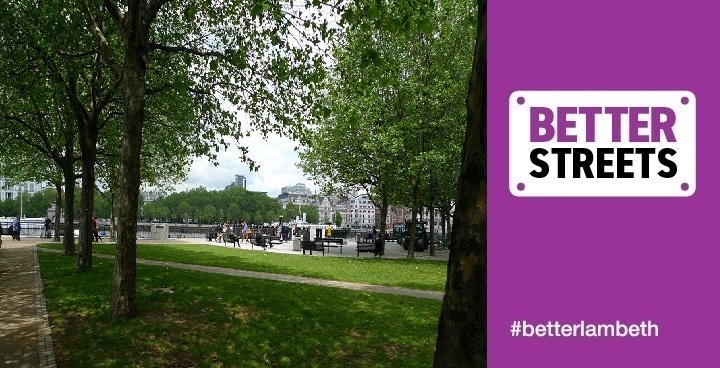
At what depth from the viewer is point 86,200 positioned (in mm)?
13805

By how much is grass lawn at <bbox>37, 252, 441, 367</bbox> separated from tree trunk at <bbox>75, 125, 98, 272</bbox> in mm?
1189

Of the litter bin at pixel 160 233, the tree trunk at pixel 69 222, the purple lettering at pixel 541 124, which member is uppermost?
the purple lettering at pixel 541 124

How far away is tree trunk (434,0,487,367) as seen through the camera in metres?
2.03

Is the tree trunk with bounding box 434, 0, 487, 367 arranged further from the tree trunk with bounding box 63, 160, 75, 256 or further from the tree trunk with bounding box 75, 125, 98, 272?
the tree trunk with bounding box 63, 160, 75, 256

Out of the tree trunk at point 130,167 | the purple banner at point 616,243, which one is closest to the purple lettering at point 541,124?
the purple banner at point 616,243

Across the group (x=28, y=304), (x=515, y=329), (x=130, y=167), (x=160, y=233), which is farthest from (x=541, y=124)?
(x=160, y=233)

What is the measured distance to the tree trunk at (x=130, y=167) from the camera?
7.62 m

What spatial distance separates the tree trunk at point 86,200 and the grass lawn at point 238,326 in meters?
1.19

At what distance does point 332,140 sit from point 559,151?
21738mm

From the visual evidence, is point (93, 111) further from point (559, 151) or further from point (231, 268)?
Answer: point (559, 151)


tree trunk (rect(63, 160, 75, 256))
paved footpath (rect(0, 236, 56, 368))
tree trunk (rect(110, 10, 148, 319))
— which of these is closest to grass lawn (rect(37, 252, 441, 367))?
paved footpath (rect(0, 236, 56, 368))

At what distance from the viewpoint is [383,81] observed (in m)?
7.88

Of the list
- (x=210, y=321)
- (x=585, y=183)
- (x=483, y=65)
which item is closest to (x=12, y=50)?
(x=210, y=321)

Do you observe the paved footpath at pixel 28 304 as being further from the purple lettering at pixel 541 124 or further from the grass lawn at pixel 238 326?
the purple lettering at pixel 541 124
